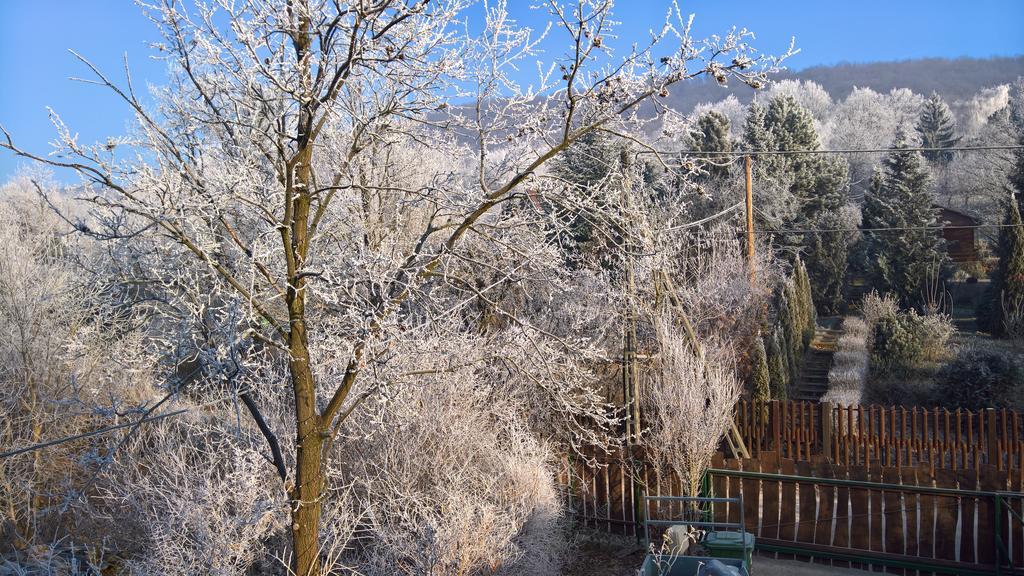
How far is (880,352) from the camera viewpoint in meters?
19.1

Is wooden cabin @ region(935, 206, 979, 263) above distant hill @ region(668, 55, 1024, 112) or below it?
below

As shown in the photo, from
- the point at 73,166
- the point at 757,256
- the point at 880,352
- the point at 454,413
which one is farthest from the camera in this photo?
the point at 757,256

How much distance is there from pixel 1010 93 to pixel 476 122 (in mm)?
71398

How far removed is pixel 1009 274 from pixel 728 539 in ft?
63.9

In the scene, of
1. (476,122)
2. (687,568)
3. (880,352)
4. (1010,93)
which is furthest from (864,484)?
(1010,93)

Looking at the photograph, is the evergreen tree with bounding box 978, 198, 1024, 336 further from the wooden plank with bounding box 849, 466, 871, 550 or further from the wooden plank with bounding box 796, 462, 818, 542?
the wooden plank with bounding box 796, 462, 818, 542

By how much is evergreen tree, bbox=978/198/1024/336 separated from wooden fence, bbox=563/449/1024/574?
16.4 m

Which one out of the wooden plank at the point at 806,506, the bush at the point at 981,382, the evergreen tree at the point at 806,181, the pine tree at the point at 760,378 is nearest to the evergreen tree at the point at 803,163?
the evergreen tree at the point at 806,181

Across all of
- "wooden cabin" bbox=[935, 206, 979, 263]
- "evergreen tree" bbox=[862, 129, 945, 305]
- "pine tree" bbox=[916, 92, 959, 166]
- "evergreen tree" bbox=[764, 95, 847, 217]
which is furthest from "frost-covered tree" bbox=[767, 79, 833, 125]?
"evergreen tree" bbox=[862, 129, 945, 305]

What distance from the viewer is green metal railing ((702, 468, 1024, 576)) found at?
6.96 metres

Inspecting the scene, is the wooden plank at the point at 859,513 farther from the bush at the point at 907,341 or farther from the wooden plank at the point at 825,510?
the bush at the point at 907,341

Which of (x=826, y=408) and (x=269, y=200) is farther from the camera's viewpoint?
(x=826, y=408)

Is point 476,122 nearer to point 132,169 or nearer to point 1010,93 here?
point 132,169

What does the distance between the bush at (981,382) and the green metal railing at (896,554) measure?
9616mm
